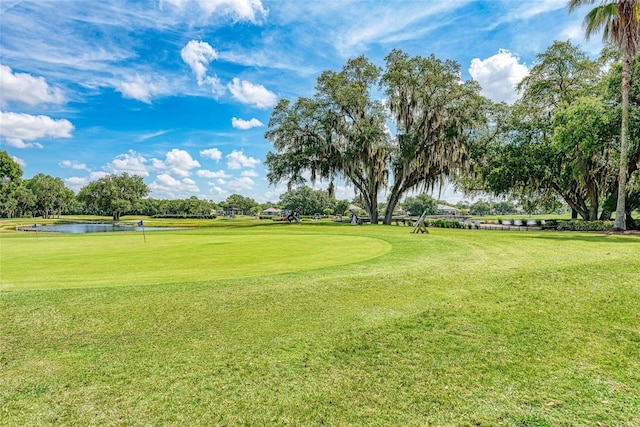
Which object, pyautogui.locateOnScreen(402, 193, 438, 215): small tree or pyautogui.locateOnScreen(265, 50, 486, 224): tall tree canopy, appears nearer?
pyautogui.locateOnScreen(265, 50, 486, 224): tall tree canopy

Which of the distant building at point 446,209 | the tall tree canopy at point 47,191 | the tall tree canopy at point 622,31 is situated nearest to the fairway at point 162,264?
the tall tree canopy at point 622,31

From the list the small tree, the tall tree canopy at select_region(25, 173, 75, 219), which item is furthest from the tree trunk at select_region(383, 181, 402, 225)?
the tall tree canopy at select_region(25, 173, 75, 219)

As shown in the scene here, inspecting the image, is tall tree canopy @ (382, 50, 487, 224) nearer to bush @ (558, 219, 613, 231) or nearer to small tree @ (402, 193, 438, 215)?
bush @ (558, 219, 613, 231)

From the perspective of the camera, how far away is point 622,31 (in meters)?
15.3

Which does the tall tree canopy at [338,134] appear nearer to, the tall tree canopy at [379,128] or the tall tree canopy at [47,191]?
the tall tree canopy at [379,128]

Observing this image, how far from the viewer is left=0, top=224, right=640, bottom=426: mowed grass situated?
8.70 feet

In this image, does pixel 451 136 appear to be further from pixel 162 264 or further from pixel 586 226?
pixel 162 264

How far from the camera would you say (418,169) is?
28641 millimetres

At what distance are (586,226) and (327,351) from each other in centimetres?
2176

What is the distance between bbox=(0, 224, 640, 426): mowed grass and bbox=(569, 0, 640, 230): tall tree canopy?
1234 centimetres

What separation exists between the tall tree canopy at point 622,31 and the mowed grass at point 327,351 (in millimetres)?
12345

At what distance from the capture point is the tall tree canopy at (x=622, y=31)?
594 inches

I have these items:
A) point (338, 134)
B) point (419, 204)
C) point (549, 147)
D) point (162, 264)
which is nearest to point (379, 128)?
point (338, 134)

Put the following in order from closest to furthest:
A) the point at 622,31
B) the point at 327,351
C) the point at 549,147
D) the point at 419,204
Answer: the point at 327,351 → the point at 622,31 → the point at 549,147 → the point at 419,204
